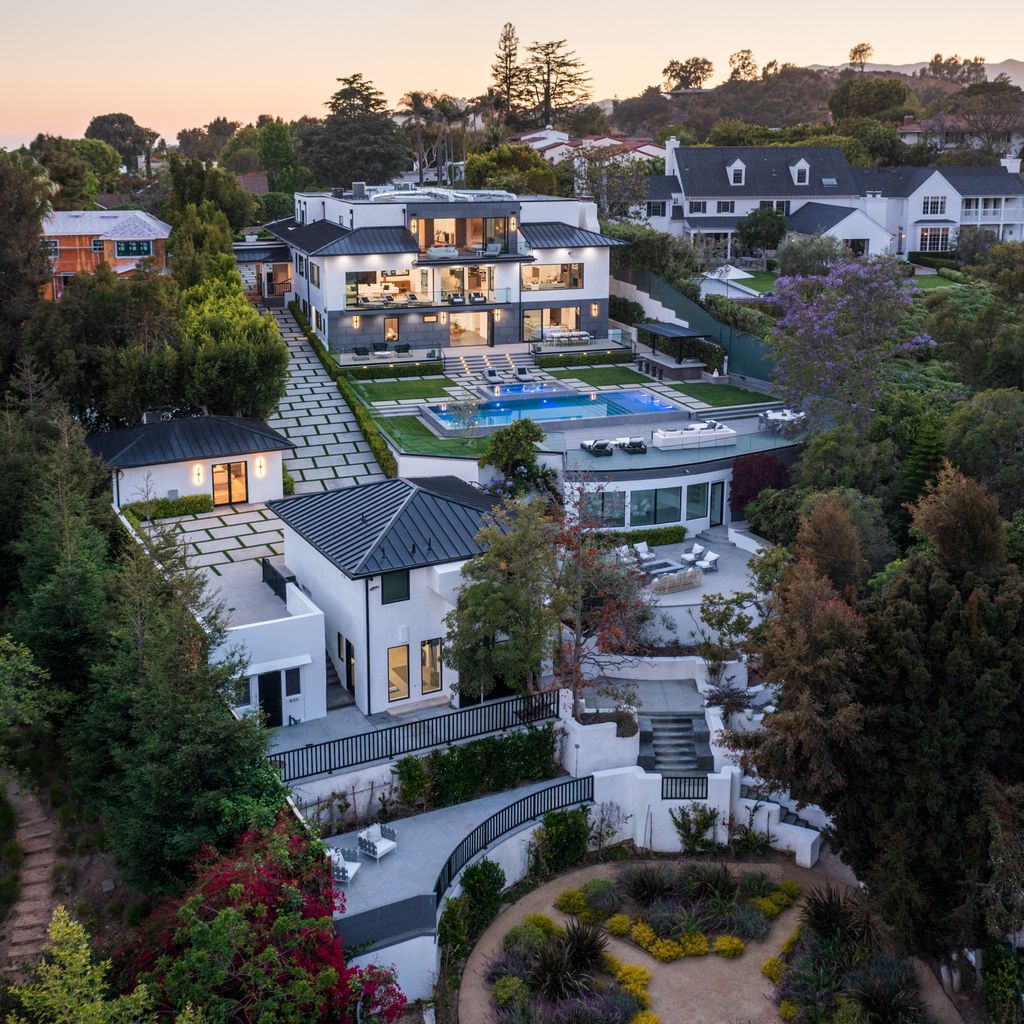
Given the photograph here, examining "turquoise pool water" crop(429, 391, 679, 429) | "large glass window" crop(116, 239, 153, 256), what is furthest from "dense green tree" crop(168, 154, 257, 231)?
"turquoise pool water" crop(429, 391, 679, 429)

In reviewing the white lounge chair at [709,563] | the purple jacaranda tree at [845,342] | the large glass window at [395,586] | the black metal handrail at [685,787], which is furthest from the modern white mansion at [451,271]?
A: the black metal handrail at [685,787]

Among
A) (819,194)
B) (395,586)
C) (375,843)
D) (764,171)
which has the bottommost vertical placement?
(375,843)

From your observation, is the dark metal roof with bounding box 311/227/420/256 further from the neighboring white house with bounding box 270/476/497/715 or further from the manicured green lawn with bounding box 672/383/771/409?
the neighboring white house with bounding box 270/476/497/715

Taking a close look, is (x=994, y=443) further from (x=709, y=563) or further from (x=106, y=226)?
(x=106, y=226)

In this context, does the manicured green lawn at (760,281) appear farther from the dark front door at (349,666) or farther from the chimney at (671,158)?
the dark front door at (349,666)

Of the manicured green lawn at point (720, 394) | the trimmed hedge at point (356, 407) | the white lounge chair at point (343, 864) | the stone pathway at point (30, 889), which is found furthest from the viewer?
the manicured green lawn at point (720, 394)

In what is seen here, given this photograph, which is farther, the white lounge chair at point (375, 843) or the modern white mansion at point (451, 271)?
the modern white mansion at point (451, 271)

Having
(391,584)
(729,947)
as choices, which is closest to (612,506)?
(391,584)
